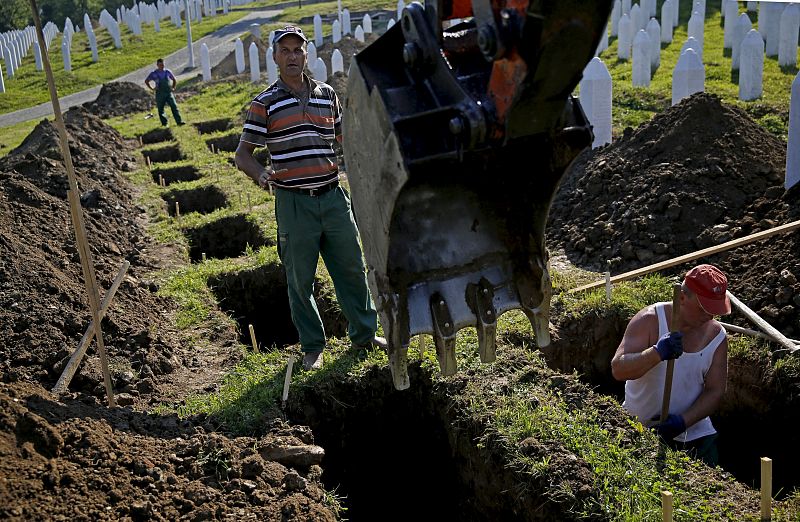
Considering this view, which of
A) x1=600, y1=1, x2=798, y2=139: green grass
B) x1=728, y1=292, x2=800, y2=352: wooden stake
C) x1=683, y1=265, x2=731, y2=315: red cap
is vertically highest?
x1=683, y1=265, x2=731, y2=315: red cap

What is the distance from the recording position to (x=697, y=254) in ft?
18.9

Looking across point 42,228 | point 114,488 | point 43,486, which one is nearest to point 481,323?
point 114,488

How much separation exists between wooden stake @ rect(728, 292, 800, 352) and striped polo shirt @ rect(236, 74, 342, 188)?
8.99ft

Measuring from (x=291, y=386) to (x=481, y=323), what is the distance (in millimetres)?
1605

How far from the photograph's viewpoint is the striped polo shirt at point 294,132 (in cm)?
450

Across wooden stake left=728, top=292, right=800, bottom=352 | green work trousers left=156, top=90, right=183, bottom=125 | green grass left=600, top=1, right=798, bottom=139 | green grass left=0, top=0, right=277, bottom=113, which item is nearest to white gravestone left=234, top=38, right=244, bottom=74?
green grass left=0, top=0, right=277, bottom=113

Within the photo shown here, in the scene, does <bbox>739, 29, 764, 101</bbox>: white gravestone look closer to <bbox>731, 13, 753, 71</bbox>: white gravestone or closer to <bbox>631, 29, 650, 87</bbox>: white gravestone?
<bbox>631, 29, 650, 87</bbox>: white gravestone

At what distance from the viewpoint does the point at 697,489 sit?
3598mm

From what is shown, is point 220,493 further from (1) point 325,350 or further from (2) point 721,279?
(2) point 721,279

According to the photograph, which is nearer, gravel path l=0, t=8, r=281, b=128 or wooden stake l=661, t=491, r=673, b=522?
wooden stake l=661, t=491, r=673, b=522

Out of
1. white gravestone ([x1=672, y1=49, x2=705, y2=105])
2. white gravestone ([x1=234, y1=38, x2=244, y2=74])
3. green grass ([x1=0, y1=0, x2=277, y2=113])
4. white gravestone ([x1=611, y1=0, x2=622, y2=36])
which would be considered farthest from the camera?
white gravestone ([x1=234, y1=38, x2=244, y2=74])

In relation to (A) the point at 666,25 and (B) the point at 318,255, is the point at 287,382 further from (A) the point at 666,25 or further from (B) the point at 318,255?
(A) the point at 666,25

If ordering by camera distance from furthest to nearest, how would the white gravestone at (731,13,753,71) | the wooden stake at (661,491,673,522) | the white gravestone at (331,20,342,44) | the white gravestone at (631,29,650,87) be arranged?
the white gravestone at (331,20,342,44)
the white gravestone at (731,13,753,71)
the white gravestone at (631,29,650,87)
the wooden stake at (661,491,673,522)

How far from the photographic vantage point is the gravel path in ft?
70.5
